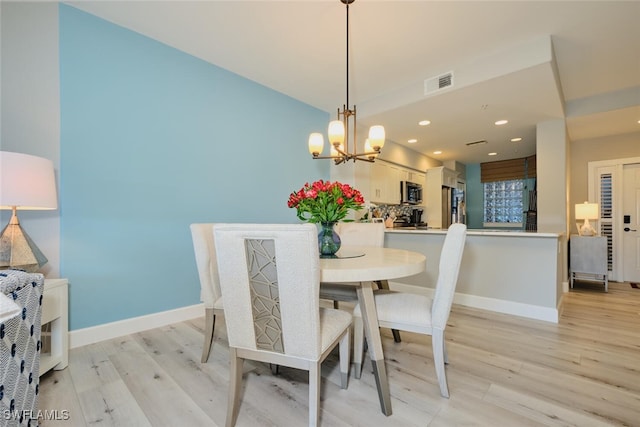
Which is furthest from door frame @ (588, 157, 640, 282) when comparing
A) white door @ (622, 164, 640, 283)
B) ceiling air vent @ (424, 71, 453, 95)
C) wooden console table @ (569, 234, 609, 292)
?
ceiling air vent @ (424, 71, 453, 95)

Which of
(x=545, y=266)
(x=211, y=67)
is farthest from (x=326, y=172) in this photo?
(x=545, y=266)

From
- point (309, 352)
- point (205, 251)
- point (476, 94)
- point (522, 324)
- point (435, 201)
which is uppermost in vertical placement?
point (476, 94)

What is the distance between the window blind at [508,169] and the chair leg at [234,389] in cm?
711

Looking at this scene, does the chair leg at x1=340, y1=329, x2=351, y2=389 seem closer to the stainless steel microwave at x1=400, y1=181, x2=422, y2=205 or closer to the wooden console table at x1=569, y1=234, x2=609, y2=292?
the stainless steel microwave at x1=400, y1=181, x2=422, y2=205

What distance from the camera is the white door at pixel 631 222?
14.3 feet

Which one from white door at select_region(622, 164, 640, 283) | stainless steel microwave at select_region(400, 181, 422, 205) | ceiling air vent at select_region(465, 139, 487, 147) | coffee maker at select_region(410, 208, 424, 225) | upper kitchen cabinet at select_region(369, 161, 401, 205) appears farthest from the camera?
coffee maker at select_region(410, 208, 424, 225)

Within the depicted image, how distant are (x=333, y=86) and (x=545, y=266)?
Result: 115 inches

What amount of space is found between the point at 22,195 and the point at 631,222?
6977 mm

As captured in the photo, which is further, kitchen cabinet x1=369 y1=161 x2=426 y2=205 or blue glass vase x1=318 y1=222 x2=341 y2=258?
kitchen cabinet x1=369 y1=161 x2=426 y2=205

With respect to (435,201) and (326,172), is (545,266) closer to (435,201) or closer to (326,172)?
(326,172)

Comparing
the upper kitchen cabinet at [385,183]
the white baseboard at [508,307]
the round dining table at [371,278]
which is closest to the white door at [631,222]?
the white baseboard at [508,307]

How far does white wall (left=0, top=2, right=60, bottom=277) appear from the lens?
1938mm

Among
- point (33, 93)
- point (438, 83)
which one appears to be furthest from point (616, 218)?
point (33, 93)

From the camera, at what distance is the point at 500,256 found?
9.78ft
